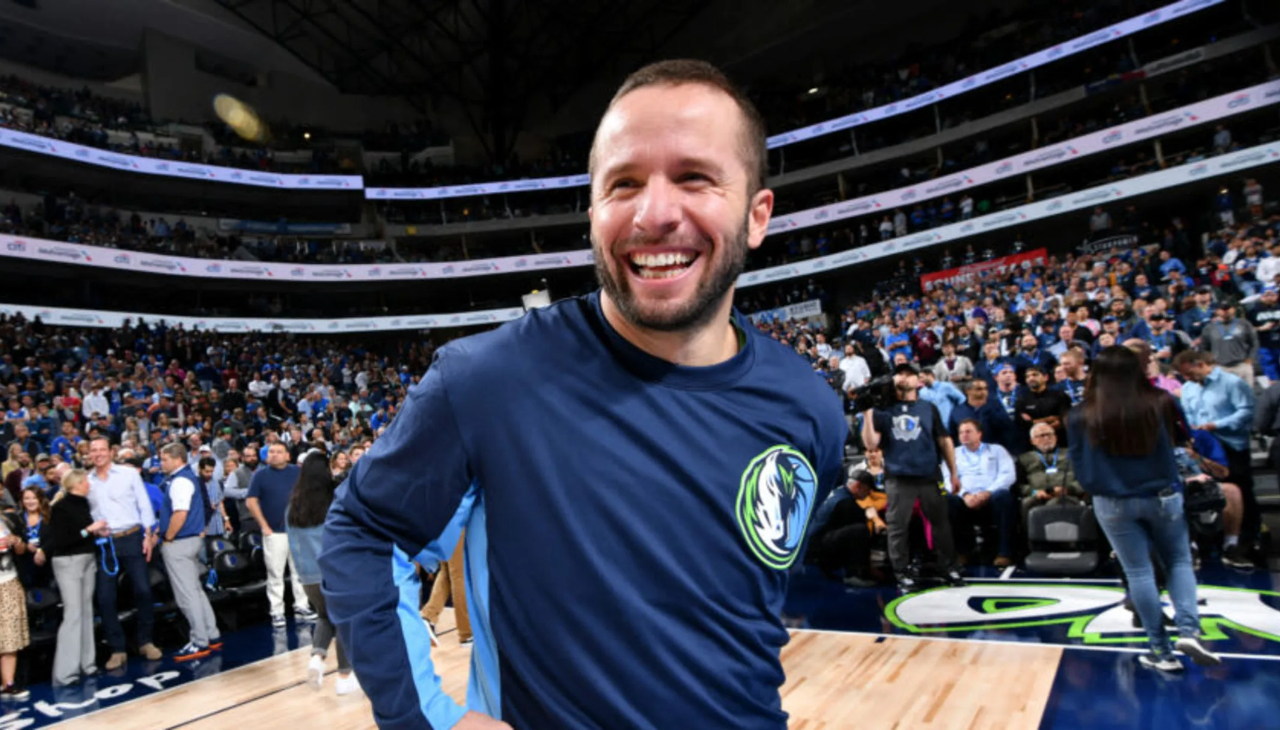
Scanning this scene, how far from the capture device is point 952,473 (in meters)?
6.14

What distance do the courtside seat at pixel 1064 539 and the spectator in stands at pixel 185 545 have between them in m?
7.01

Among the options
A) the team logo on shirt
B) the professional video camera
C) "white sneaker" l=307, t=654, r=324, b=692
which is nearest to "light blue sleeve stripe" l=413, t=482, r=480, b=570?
"white sneaker" l=307, t=654, r=324, b=692

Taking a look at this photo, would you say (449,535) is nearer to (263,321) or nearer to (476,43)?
(263,321)

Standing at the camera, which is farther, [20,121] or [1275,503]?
[20,121]

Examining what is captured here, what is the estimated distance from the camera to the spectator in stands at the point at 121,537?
238 inches

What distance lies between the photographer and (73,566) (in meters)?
5.81

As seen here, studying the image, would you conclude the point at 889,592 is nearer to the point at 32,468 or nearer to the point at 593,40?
the point at 32,468

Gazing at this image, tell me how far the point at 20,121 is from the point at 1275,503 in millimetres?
28825

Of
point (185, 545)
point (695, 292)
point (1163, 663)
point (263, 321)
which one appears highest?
point (263, 321)

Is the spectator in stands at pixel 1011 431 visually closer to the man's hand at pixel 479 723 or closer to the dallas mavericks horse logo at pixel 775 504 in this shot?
the dallas mavericks horse logo at pixel 775 504

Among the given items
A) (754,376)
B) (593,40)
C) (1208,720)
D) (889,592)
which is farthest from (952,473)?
(593,40)

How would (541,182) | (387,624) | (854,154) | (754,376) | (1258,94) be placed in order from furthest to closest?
(541,182)
(854,154)
(1258,94)
(754,376)
(387,624)

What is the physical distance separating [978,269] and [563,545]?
2297cm

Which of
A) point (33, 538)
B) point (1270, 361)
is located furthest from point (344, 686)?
point (1270, 361)
